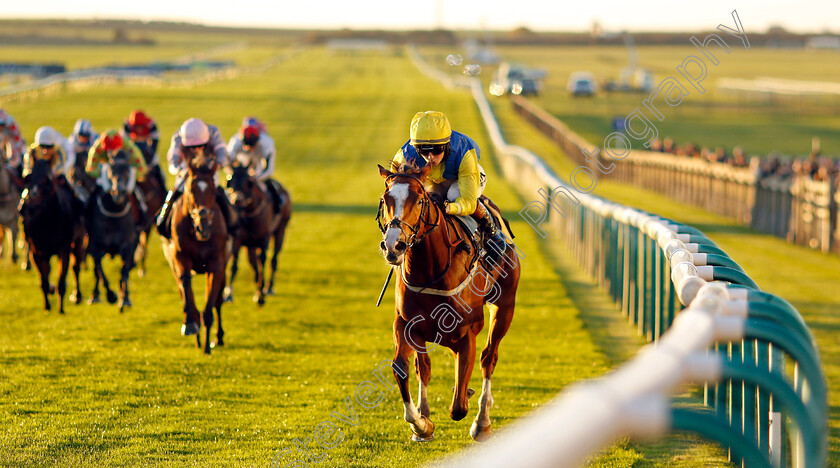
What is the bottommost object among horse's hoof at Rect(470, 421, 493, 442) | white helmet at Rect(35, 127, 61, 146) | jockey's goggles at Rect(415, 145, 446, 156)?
horse's hoof at Rect(470, 421, 493, 442)

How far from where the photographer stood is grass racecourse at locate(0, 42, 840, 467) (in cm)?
693

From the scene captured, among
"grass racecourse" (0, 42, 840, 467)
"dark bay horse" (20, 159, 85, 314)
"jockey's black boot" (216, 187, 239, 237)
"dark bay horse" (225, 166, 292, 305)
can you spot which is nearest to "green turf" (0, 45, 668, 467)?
"grass racecourse" (0, 42, 840, 467)

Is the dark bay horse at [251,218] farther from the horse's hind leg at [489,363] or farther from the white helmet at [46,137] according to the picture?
the horse's hind leg at [489,363]

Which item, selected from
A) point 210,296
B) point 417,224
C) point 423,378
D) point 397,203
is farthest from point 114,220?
point 397,203

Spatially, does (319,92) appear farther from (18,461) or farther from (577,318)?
(18,461)

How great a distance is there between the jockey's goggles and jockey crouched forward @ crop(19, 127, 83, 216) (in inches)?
273

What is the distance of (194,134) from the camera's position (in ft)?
34.1

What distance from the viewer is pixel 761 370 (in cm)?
370

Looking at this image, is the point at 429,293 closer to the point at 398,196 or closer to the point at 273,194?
the point at 398,196

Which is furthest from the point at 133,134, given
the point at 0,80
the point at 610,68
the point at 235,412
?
the point at 610,68

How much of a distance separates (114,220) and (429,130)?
680 centimetres

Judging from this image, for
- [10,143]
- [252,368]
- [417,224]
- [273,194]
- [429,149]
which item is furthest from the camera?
[10,143]

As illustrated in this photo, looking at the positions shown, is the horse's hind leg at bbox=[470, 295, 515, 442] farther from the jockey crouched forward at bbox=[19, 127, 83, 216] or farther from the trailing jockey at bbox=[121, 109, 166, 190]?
the trailing jockey at bbox=[121, 109, 166, 190]

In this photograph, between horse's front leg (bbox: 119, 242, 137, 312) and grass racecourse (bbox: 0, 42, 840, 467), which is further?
horse's front leg (bbox: 119, 242, 137, 312)
